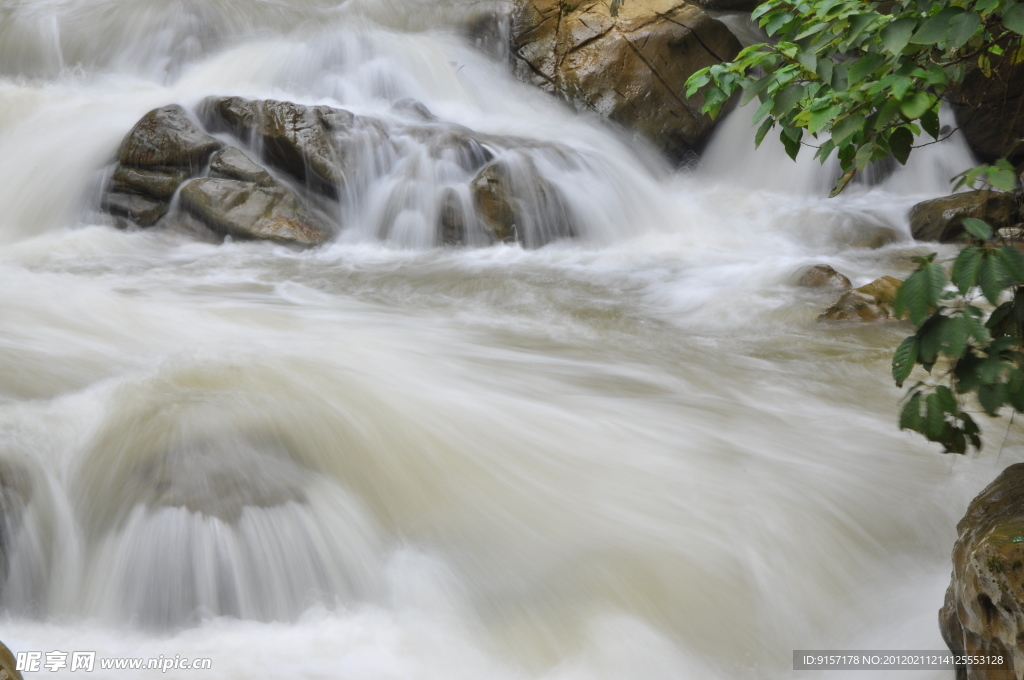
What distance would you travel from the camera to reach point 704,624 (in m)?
2.49

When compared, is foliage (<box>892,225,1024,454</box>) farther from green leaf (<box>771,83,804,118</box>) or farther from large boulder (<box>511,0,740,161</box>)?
large boulder (<box>511,0,740,161</box>)

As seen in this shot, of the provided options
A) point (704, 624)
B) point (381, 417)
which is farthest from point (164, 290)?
point (704, 624)

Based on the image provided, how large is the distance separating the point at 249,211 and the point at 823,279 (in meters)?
4.60

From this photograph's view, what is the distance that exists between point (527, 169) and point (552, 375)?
3.92 metres

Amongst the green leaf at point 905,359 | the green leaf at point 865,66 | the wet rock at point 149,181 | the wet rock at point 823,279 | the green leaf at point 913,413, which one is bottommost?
the wet rock at point 823,279

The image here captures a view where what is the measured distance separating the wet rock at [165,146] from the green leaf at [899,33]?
639 centimetres

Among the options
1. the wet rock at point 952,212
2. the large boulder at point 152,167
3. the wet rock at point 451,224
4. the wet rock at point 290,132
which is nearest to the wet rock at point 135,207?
the large boulder at point 152,167

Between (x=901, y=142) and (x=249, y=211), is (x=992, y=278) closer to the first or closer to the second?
(x=901, y=142)

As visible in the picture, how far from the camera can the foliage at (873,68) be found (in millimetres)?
1762

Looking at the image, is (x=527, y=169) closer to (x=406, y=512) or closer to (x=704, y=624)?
(x=406, y=512)

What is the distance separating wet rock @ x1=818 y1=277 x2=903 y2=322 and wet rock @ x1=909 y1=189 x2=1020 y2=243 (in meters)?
2.93

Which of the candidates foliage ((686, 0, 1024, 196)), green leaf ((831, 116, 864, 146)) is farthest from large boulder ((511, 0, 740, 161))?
green leaf ((831, 116, 864, 146))

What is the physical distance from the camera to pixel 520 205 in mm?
7438

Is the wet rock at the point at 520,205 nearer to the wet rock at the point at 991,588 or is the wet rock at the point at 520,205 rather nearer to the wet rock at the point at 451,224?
the wet rock at the point at 451,224
